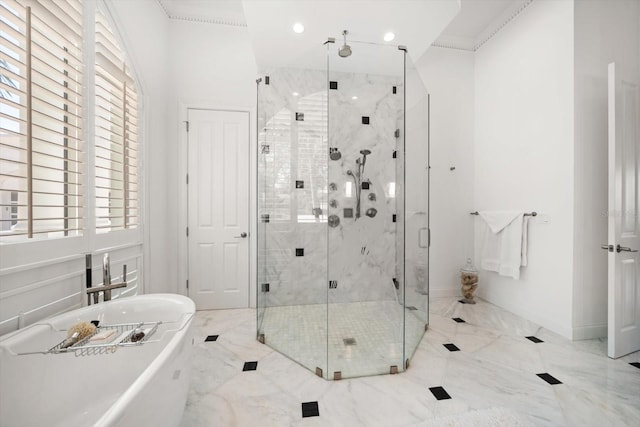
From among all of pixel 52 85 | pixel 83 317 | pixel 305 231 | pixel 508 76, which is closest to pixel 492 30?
pixel 508 76

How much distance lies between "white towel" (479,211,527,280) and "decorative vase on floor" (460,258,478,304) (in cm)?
14

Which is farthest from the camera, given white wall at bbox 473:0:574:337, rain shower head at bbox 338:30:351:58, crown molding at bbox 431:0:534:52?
crown molding at bbox 431:0:534:52

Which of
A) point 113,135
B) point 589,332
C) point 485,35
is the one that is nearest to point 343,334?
point 589,332

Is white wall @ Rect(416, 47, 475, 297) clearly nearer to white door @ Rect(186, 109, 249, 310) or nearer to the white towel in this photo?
the white towel

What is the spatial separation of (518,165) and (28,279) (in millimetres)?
4015

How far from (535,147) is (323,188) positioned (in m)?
2.16

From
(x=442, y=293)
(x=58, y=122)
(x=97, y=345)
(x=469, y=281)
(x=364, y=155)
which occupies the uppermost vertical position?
(x=364, y=155)

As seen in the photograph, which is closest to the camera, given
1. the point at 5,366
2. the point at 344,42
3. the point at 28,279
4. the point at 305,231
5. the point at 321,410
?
the point at 5,366

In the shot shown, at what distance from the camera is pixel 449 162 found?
11.6ft

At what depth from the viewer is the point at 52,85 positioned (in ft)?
4.85

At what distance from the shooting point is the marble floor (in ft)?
5.01

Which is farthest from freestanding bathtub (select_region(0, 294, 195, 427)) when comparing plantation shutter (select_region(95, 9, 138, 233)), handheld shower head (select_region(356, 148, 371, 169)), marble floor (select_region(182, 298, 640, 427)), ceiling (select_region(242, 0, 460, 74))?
ceiling (select_region(242, 0, 460, 74))

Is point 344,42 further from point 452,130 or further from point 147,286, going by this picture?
point 147,286

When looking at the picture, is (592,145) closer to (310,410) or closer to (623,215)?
(623,215)
